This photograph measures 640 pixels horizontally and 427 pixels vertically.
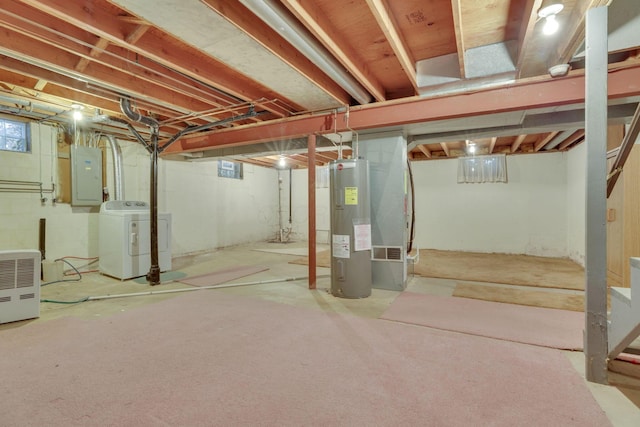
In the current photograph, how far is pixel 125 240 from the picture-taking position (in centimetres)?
420

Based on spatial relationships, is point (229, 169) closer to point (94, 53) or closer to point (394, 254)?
point (94, 53)

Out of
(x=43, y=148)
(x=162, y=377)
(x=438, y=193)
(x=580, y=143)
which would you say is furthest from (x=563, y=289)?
(x=43, y=148)

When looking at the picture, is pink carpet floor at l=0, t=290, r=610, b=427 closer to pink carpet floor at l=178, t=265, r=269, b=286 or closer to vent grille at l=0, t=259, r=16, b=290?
vent grille at l=0, t=259, r=16, b=290

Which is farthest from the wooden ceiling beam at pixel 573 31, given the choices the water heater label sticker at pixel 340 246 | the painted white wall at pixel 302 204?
the painted white wall at pixel 302 204

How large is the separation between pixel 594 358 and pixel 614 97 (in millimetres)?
2227

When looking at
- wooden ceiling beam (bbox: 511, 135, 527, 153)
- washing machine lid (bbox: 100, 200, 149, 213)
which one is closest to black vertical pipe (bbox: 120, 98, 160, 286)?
washing machine lid (bbox: 100, 200, 149, 213)

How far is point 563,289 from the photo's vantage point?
3.73 m

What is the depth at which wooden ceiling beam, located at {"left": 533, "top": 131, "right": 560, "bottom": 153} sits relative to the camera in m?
5.14

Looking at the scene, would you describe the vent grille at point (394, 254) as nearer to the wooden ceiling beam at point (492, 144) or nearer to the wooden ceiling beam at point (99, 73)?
the wooden ceiling beam at point (99, 73)

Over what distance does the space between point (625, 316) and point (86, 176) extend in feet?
20.1

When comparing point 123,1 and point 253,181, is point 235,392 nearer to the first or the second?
point 123,1

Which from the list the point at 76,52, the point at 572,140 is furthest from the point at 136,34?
the point at 572,140

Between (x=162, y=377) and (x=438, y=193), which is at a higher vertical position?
(x=438, y=193)

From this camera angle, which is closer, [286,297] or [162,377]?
[162,377]
